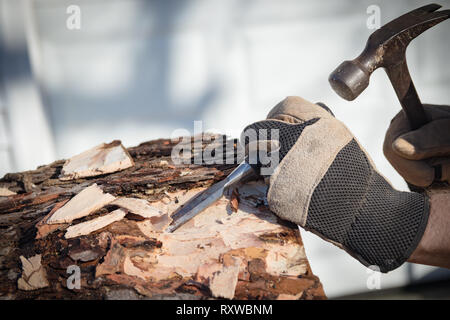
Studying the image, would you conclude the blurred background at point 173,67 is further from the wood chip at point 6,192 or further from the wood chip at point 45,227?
the wood chip at point 45,227

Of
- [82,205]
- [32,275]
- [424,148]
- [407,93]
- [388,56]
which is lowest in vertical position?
[32,275]

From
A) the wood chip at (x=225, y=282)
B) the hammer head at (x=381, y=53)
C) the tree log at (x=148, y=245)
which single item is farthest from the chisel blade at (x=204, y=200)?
the hammer head at (x=381, y=53)

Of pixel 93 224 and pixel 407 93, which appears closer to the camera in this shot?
pixel 93 224

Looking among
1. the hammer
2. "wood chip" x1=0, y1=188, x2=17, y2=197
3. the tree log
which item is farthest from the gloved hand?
"wood chip" x1=0, y1=188, x2=17, y2=197

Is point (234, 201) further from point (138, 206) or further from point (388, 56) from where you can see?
point (388, 56)

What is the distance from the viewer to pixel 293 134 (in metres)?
1.08

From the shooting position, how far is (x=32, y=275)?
963 millimetres

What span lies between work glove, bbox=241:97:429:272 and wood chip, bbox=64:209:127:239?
1.70 feet

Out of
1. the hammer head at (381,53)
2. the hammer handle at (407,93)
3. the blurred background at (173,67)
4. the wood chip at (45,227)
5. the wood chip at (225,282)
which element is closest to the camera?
the wood chip at (225,282)

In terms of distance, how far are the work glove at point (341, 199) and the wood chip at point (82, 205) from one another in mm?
611

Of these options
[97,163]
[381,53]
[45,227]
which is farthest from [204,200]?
[381,53]

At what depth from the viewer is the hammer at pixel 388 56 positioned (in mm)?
1221

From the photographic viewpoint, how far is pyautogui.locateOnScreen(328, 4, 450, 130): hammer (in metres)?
1.22

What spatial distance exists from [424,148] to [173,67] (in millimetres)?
2015
